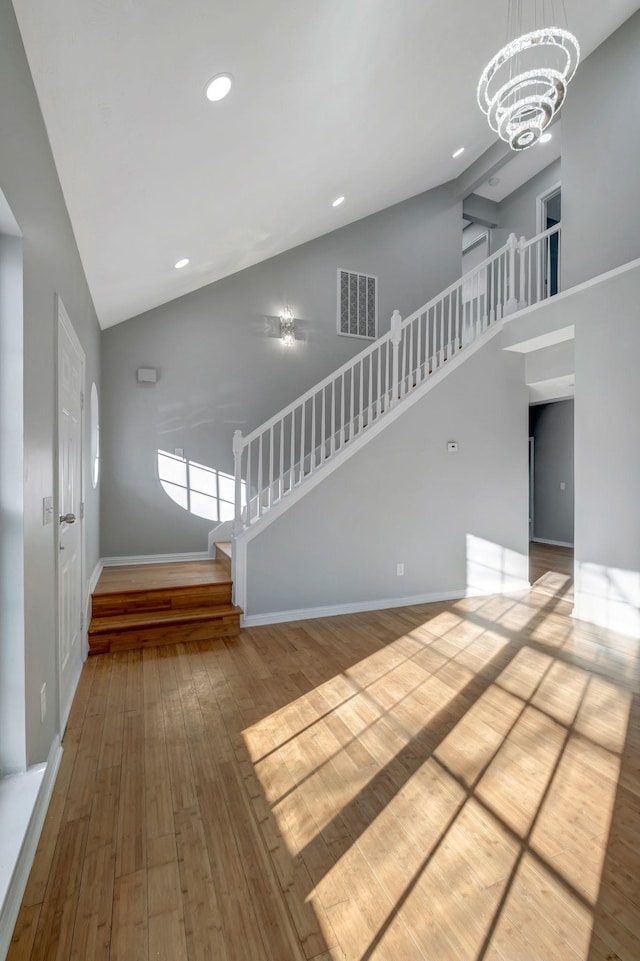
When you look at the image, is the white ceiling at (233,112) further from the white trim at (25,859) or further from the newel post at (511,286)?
the white trim at (25,859)

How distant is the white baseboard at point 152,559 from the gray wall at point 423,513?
1.41 m

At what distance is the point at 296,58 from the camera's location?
8.05ft

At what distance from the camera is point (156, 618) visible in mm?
3619

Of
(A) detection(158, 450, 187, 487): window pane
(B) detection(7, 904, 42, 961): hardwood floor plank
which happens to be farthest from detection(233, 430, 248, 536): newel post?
(B) detection(7, 904, 42, 961): hardwood floor plank

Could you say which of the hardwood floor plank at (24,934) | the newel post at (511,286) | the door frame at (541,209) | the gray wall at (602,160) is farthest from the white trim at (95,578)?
the door frame at (541,209)

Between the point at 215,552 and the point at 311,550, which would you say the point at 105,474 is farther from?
the point at 311,550

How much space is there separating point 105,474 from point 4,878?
398 centimetres

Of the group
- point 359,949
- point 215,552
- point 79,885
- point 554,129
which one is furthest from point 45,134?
point 554,129

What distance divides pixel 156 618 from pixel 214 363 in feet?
9.95

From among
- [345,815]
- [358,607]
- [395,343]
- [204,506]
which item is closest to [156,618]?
[204,506]

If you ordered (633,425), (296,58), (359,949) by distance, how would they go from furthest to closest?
(633,425)
(296,58)
(359,949)

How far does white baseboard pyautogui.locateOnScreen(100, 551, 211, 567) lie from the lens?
4.74m

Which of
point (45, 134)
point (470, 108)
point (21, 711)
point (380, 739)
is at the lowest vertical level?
point (380, 739)

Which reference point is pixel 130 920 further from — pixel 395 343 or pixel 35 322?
pixel 395 343
